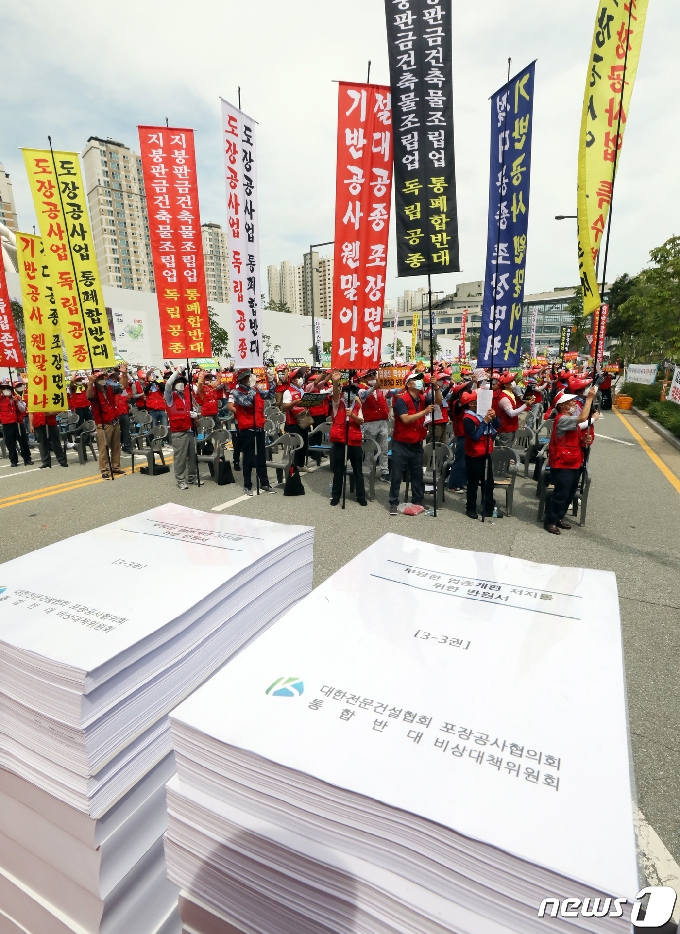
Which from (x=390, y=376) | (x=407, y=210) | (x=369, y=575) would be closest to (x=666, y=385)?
(x=390, y=376)

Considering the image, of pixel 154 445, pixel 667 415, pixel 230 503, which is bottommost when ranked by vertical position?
pixel 230 503

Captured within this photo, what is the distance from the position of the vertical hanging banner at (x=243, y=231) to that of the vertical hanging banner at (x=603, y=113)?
4.61m

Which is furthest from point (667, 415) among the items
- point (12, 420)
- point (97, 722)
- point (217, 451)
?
point (12, 420)

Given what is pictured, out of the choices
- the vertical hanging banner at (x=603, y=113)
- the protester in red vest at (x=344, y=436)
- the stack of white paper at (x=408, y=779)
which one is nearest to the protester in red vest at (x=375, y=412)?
the protester in red vest at (x=344, y=436)

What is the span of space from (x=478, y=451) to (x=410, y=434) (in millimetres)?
999

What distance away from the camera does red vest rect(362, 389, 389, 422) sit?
8320 mm

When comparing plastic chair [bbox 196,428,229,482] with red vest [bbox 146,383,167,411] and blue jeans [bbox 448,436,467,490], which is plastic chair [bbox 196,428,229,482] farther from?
blue jeans [bbox 448,436,467,490]

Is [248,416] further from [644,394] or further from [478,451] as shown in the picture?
[644,394]

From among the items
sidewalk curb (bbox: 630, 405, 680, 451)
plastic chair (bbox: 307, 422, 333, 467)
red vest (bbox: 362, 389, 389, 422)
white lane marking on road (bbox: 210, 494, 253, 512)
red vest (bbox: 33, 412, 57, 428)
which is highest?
red vest (bbox: 362, 389, 389, 422)

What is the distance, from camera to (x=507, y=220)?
628 cm

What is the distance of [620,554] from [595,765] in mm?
5506

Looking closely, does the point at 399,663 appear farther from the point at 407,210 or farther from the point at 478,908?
the point at 407,210

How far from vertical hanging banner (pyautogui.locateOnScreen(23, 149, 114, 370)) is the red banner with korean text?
4.74m

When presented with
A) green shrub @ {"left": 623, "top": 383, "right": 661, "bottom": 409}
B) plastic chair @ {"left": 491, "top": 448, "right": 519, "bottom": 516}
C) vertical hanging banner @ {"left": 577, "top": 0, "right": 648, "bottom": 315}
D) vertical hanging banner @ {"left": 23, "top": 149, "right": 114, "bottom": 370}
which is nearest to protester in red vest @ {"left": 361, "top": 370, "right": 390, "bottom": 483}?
plastic chair @ {"left": 491, "top": 448, "right": 519, "bottom": 516}
